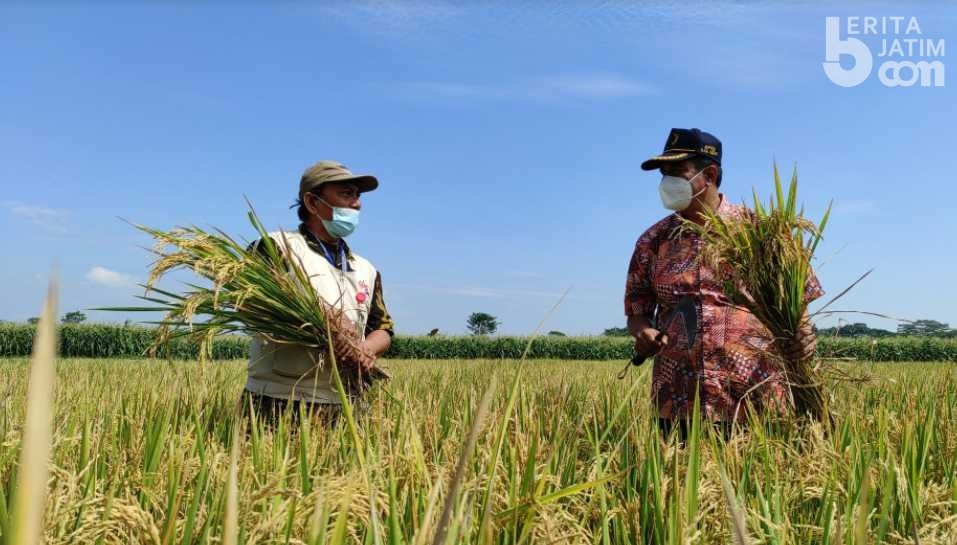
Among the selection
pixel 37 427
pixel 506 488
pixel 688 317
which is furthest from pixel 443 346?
pixel 37 427

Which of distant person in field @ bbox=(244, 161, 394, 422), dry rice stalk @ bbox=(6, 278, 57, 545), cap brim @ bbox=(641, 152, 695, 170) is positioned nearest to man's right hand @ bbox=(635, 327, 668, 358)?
cap brim @ bbox=(641, 152, 695, 170)

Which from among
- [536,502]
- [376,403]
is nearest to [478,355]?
[376,403]

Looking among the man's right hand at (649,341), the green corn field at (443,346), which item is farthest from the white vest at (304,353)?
the green corn field at (443,346)

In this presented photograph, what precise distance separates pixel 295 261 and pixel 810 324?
2.29m

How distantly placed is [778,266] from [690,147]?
2.26ft

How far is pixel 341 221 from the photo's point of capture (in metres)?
3.70

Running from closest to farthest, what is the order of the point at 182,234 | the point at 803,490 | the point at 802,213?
the point at 803,490, the point at 802,213, the point at 182,234

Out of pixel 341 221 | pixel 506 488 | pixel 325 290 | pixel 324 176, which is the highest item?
pixel 324 176

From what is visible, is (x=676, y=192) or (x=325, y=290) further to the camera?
(x=325, y=290)

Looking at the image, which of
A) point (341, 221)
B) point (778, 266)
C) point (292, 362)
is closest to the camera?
point (778, 266)

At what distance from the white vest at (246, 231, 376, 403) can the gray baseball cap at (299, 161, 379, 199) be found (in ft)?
0.84

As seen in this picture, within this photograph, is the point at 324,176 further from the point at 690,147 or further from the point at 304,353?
the point at 690,147

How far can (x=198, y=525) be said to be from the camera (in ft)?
5.84

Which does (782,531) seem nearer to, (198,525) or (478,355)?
(198,525)
